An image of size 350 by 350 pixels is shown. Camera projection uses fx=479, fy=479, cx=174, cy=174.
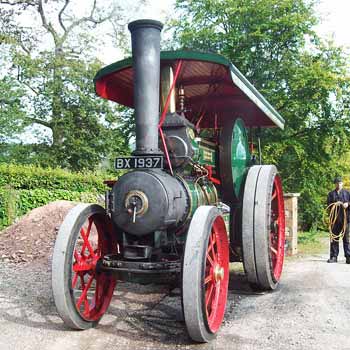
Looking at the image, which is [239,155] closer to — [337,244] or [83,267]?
[83,267]

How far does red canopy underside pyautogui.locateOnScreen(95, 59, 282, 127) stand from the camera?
427 cm

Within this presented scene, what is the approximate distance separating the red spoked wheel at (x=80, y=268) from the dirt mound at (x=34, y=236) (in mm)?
3429

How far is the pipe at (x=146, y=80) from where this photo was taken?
3.61 m

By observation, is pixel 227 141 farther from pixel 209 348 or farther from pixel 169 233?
pixel 209 348

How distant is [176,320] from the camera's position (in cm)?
387

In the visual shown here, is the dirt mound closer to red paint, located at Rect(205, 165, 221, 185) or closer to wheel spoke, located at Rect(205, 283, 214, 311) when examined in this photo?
red paint, located at Rect(205, 165, 221, 185)

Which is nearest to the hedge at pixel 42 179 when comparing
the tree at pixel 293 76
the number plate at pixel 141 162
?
the tree at pixel 293 76

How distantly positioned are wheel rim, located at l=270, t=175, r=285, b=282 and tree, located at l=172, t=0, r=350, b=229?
530 centimetres

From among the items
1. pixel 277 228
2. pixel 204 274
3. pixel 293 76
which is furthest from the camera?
pixel 293 76

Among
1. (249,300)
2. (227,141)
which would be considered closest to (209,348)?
(249,300)

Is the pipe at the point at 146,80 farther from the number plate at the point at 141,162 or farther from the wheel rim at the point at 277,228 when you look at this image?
the wheel rim at the point at 277,228

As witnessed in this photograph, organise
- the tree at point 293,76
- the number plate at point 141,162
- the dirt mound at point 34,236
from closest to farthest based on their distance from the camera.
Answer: the number plate at point 141,162 < the dirt mound at point 34,236 < the tree at point 293,76

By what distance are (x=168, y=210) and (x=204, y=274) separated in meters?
0.58

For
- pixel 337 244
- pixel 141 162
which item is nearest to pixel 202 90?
pixel 141 162
